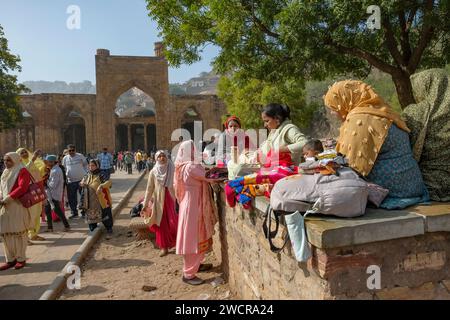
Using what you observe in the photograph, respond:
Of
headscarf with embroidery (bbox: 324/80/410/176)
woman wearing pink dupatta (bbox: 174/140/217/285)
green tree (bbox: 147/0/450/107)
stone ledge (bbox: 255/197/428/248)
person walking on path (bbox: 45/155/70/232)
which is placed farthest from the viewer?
person walking on path (bbox: 45/155/70/232)

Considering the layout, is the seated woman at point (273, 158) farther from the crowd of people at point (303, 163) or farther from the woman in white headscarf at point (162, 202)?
the woman in white headscarf at point (162, 202)

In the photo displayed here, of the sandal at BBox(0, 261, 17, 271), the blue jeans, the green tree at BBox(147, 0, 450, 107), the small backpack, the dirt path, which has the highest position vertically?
the green tree at BBox(147, 0, 450, 107)

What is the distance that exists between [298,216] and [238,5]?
5.83m

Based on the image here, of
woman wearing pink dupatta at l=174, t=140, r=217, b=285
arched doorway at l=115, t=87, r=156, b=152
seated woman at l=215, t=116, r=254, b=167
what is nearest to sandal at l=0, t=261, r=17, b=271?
woman wearing pink dupatta at l=174, t=140, r=217, b=285

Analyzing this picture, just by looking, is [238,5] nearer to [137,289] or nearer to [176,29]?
[176,29]

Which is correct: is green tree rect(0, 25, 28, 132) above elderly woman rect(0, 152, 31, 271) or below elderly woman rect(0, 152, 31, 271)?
above

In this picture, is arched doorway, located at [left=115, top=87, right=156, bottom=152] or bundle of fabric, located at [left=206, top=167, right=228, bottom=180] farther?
arched doorway, located at [left=115, top=87, right=156, bottom=152]

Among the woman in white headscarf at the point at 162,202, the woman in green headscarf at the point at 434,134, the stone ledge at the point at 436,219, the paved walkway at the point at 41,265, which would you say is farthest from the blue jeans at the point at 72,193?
the stone ledge at the point at 436,219

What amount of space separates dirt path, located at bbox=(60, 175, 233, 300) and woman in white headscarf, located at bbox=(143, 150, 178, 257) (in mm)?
328

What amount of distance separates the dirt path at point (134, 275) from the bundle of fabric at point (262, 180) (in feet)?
4.79

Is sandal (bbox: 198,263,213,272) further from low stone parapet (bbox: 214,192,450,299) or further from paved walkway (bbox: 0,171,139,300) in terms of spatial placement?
low stone parapet (bbox: 214,192,450,299)

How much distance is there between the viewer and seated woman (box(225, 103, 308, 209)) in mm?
3002

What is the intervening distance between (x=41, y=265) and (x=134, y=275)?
1.63 m

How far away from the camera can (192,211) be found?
14.4 feet
